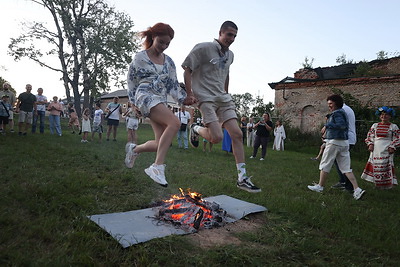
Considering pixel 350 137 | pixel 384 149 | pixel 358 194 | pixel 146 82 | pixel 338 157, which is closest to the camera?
pixel 146 82

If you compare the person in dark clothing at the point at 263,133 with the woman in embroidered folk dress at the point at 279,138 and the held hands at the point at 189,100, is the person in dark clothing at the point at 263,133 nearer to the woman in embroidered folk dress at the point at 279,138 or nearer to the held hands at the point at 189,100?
the woman in embroidered folk dress at the point at 279,138

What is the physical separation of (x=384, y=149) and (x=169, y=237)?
570cm

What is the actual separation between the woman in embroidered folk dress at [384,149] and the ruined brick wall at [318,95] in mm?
12516

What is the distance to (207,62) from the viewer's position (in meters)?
4.01

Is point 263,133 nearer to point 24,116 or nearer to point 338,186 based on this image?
point 338,186

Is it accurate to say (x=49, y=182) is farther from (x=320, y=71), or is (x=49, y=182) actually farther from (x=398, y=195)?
(x=320, y=71)

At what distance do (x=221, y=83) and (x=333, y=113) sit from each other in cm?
297

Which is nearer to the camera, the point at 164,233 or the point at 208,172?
the point at 164,233

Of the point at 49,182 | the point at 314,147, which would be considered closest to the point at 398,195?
the point at 49,182

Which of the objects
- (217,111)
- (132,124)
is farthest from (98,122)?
(217,111)

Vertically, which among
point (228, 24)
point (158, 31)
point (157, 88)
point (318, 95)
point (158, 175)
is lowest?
point (158, 175)

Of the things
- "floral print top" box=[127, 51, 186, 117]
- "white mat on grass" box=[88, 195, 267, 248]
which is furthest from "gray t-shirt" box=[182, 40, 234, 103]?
"white mat on grass" box=[88, 195, 267, 248]

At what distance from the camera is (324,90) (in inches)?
777

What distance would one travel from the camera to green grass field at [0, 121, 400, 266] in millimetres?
2619
